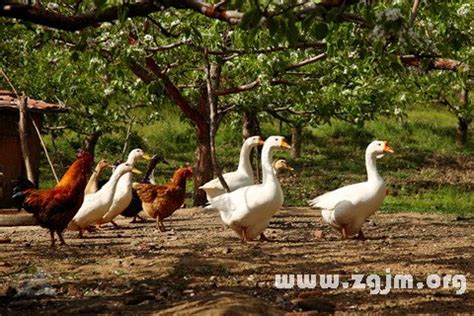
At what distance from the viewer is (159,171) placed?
28.5 m

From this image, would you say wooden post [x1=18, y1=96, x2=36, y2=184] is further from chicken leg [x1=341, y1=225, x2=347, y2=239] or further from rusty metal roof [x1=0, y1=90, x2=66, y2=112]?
chicken leg [x1=341, y1=225, x2=347, y2=239]

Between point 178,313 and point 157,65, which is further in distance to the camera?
point 157,65

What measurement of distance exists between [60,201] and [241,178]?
3.65 m

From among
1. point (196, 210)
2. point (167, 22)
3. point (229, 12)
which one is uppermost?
point (167, 22)

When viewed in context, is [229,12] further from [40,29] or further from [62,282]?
[40,29]

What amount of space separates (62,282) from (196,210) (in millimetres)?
9119

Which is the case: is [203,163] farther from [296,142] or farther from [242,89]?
[296,142]

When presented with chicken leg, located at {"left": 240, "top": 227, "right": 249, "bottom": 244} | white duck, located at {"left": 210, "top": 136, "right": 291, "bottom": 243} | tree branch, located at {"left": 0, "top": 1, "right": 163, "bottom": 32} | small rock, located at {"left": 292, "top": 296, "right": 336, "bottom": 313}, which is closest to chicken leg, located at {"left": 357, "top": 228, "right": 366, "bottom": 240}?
white duck, located at {"left": 210, "top": 136, "right": 291, "bottom": 243}

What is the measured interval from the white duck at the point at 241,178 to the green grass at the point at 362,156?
6.54 meters

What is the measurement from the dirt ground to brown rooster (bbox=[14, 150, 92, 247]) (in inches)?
14.5

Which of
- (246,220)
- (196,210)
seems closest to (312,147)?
(196,210)

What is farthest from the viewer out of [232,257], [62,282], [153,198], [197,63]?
[197,63]

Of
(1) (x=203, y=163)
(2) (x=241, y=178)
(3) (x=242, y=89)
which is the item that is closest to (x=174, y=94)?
(3) (x=242, y=89)

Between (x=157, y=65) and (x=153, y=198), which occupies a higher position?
(x=157, y=65)
